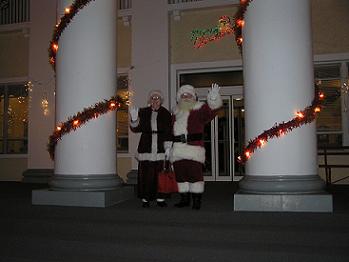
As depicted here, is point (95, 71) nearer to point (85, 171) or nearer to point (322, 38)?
point (85, 171)

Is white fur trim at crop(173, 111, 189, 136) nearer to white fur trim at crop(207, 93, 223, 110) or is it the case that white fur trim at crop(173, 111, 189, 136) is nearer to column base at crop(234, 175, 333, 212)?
white fur trim at crop(207, 93, 223, 110)

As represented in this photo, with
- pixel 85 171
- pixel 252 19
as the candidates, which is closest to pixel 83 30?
pixel 85 171

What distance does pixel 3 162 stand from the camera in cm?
1224

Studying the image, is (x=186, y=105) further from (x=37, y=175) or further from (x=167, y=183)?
(x=37, y=175)

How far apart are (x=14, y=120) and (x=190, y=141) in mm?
8441

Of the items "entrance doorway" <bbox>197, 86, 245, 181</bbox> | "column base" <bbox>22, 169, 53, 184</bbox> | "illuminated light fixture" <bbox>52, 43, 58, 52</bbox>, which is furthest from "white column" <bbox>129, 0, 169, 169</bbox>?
"illuminated light fixture" <bbox>52, 43, 58, 52</bbox>

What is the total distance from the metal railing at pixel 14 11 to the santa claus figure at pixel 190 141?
8.23 m

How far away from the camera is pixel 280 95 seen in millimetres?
5117

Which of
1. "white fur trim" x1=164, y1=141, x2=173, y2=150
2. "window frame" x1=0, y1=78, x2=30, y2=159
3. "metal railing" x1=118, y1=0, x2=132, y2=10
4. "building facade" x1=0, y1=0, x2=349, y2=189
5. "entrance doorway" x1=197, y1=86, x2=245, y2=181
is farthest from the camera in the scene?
"window frame" x1=0, y1=78, x2=30, y2=159

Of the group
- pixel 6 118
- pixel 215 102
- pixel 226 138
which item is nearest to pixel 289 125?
pixel 215 102

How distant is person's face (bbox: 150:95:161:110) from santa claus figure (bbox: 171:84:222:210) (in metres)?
0.32

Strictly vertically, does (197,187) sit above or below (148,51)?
below

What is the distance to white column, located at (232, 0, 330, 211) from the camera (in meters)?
5.04

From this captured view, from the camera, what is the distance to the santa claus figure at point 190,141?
5459 mm
